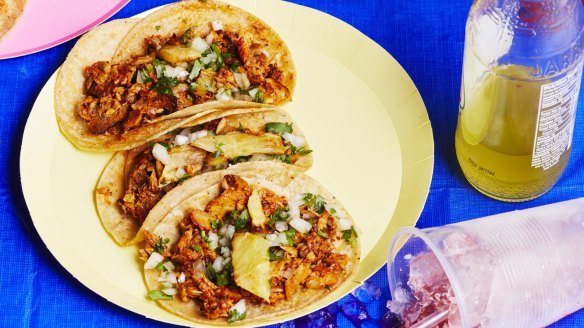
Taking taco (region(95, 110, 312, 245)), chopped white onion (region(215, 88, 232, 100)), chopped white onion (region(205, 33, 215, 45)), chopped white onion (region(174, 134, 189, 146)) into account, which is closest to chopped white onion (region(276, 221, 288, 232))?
taco (region(95, 110, 312, 245))

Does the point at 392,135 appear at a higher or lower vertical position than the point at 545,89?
lower

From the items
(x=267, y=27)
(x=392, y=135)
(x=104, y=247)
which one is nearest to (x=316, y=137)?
(x=392, y=135)

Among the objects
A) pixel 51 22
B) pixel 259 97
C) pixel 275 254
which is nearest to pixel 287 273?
pixel 275 254

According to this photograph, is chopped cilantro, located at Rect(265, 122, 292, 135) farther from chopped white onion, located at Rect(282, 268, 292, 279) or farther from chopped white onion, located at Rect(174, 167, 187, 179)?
chopped white onion, located at Rect(282, 268, 292, 279)

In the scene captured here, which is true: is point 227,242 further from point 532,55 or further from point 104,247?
point 532,55

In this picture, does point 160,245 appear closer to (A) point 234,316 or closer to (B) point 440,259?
(A) point 234,316

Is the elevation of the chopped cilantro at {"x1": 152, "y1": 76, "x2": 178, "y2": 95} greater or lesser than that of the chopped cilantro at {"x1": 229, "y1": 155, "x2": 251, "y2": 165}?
greater

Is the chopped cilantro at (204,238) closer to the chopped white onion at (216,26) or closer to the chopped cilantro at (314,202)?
the chopped cilantro at (314,202)
